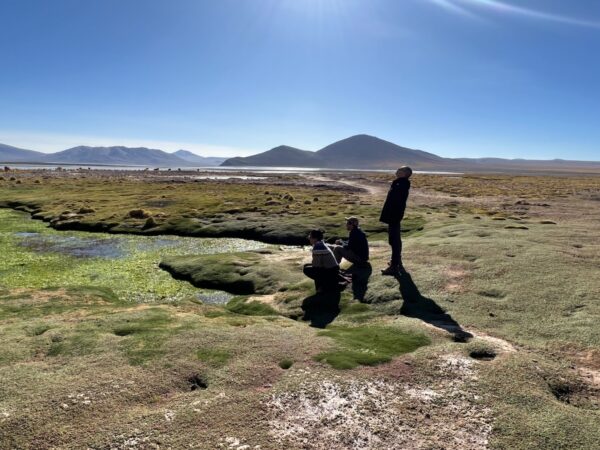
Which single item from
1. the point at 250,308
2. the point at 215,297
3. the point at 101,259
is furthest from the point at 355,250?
the point at 101,259

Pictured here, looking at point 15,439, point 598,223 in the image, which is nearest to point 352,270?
point 15,439

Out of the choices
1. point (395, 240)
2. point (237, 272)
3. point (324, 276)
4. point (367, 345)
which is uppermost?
point (395, 240)

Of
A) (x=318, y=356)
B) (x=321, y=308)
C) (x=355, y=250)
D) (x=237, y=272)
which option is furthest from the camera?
(x=237, y=272)

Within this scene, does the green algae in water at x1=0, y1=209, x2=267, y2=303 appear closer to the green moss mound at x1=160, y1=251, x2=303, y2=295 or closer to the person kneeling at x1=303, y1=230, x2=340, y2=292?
the green moss mound at x1=160, y1=251, x2=303, y2=295

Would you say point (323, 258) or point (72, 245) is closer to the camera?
point (323, 258)

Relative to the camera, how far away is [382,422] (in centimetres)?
1024

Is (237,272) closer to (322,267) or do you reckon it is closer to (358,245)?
(358,245)

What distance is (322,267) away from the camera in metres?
21.1

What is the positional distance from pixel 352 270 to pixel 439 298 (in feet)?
19.8

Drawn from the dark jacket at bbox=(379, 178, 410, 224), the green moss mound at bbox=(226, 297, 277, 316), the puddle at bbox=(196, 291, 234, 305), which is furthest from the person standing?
the puddle at bbox=(196, 291, 234, 305)

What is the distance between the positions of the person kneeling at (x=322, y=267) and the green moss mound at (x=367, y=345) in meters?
4.70

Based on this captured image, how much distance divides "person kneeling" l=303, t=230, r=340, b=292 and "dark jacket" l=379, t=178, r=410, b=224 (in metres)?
3.34

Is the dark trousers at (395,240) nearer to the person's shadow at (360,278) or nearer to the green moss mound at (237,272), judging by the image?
the person's shadow at (360,278)

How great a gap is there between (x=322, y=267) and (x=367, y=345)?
7035 millimetres
